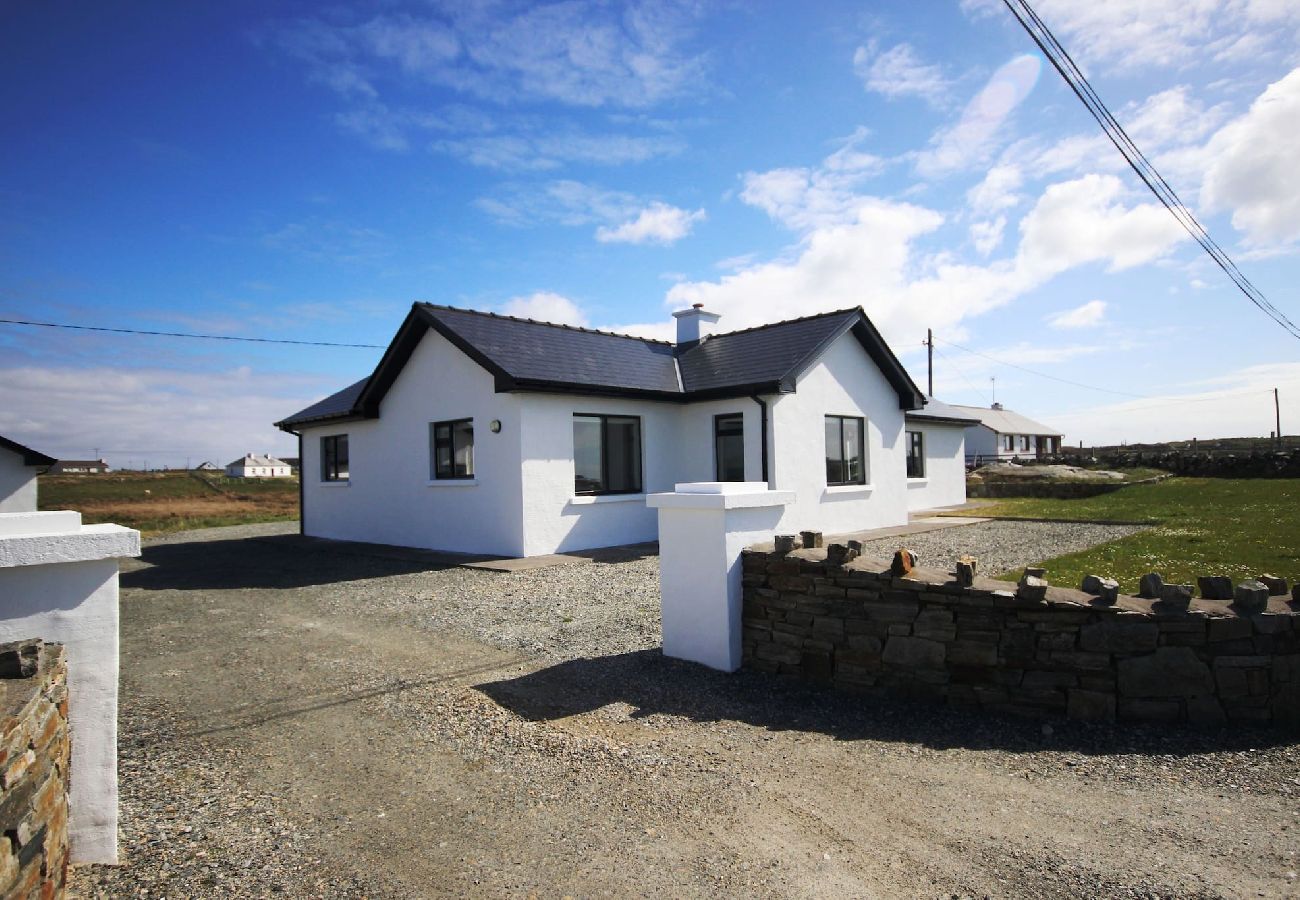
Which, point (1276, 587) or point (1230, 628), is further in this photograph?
point (1276, 587)

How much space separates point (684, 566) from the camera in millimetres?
6324

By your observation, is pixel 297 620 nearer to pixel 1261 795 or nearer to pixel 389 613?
pixel 389 613

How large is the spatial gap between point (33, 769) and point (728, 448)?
A: 519 inches

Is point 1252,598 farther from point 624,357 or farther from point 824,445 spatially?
point 624,357

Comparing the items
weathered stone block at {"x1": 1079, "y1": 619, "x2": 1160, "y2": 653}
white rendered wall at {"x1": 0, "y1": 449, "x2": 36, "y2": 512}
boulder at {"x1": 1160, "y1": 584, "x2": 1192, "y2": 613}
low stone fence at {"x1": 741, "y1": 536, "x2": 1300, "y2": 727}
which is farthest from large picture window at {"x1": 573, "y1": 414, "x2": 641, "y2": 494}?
white rendered wall at {"x1": 0, "y1": 449, "x2": 36, "y2": 512}

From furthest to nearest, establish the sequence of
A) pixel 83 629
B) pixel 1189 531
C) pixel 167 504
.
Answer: pixel 167 504
pixel 1189 531
pixel 83 629

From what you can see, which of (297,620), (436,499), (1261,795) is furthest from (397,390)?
(1261,795)

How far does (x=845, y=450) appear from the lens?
16.1 m

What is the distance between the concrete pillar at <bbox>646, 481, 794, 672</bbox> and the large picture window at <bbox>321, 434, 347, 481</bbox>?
13.6 m

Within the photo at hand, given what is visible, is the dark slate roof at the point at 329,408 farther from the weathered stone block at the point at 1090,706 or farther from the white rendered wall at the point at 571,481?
the weathered stone block at the point at 1090,706

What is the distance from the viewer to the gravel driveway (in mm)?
3072

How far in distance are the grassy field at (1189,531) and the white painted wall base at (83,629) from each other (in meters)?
8.85

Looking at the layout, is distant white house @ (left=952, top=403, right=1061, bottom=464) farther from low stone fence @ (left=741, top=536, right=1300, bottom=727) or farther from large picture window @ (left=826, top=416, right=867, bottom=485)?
low stone fence @ (left=741, top=536, right=1300, bottom=727)

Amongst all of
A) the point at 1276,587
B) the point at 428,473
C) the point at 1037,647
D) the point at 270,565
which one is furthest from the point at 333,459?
the point at 1276,587
